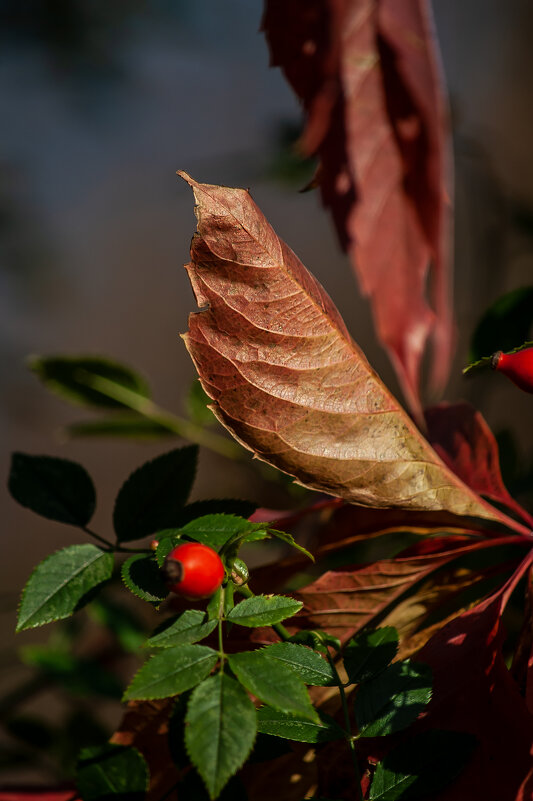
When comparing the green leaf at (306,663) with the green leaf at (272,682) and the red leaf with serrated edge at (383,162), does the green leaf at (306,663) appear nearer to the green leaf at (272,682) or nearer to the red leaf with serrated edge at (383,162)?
the green leaf at (272,682)

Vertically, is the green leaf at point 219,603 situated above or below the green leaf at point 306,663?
above

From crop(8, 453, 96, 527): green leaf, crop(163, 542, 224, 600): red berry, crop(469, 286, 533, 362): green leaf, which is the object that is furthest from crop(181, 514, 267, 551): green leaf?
crop(469, 286, 533, 362): green leaf

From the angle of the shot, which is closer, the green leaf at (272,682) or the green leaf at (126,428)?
the green leaf at (272,682)

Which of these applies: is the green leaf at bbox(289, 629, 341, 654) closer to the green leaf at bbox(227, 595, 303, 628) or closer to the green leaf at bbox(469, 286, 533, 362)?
the green leaf at bbox(227, 595, 303, 628)

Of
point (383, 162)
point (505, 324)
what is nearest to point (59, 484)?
point (383, 162)

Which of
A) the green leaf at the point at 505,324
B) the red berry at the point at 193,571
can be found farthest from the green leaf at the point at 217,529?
the green leaf at the point at 505,324

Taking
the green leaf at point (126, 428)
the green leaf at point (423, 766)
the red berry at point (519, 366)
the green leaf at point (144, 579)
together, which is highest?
the red berry at point (519, 366)

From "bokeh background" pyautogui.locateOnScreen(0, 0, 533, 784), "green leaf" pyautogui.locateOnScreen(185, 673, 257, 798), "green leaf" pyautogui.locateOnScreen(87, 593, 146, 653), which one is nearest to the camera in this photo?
"green leaf" pyautogui.locateOnScreen(185, 673, 257, 798)
